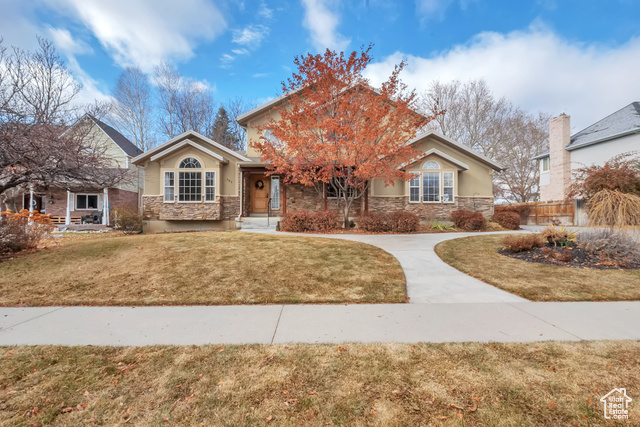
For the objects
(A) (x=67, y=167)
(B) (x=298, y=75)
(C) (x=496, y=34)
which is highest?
(C) (x=496, y=34)

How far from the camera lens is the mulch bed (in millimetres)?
6391

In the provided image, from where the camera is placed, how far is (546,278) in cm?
557

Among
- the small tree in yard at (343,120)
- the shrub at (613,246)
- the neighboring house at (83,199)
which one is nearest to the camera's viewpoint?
the shrub at (613,246)

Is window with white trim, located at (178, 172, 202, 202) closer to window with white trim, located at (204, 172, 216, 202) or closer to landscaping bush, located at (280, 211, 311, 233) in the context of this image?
window with white trim, located at (204, 172, 216, 202)

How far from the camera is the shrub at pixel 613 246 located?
6.65 m

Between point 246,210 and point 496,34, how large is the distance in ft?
50.0

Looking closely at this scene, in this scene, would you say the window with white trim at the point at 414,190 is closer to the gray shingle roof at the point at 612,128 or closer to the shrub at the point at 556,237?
the shrub at the point at 556,237

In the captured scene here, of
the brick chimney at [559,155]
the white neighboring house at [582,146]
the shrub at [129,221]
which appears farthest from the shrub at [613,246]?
the shrub at [129,221]

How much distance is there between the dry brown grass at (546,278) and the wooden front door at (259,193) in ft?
35.6

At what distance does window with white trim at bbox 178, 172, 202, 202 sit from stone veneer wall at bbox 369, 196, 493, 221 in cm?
953

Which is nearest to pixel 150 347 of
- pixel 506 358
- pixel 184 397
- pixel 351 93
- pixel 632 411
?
pixel 184 397

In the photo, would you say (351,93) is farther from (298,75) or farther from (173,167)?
(173,167)

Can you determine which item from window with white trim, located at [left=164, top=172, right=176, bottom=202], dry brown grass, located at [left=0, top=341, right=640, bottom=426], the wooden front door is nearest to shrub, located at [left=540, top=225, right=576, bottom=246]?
dry brown grass, located at [left=0, top=341, right=640, bottom=426]

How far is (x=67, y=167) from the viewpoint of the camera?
22.8ft
